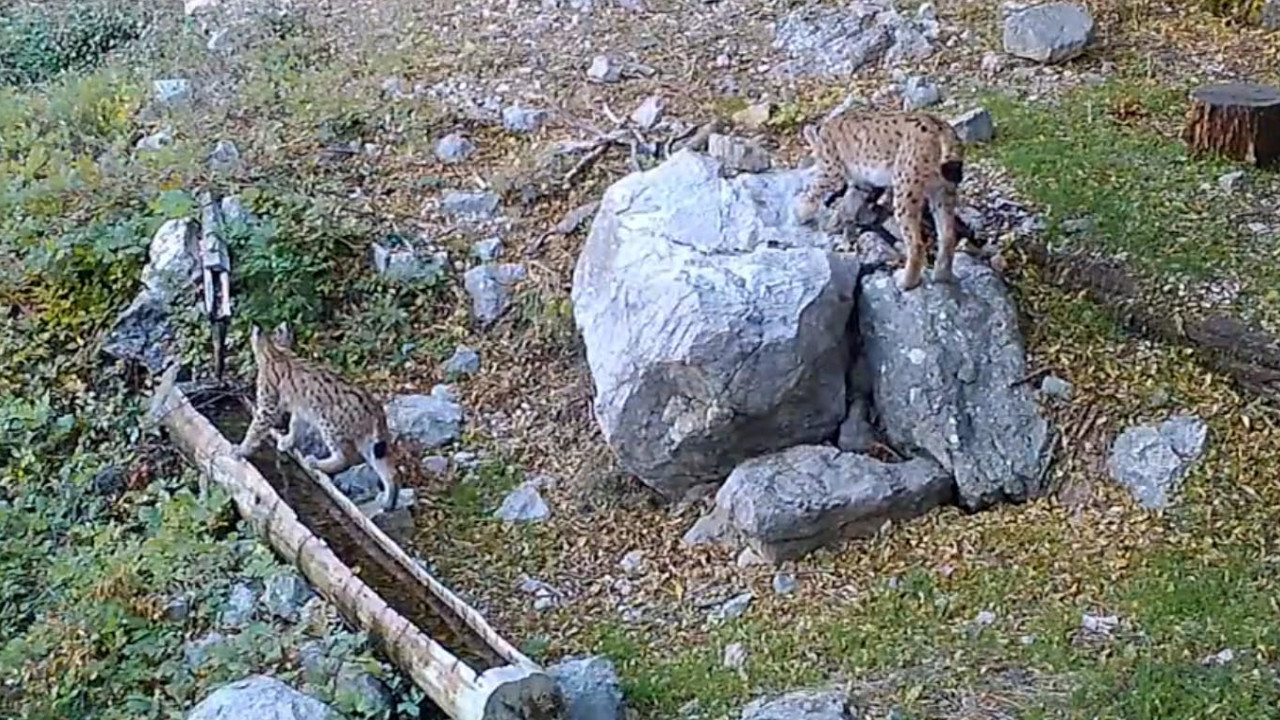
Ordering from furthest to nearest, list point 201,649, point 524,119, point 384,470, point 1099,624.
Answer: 1. point 524,119
2. point 384,470
3. point 201,649
4. point 1099,624

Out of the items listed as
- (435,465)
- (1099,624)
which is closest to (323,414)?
(435,465)

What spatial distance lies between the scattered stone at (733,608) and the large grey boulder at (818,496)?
205mm

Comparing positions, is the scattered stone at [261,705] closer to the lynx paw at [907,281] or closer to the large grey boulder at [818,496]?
the large grey boulder at [818,496]

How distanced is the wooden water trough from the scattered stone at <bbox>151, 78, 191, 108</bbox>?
305 cm

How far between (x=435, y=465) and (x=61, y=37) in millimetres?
6103

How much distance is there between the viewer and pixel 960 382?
20.5 feet

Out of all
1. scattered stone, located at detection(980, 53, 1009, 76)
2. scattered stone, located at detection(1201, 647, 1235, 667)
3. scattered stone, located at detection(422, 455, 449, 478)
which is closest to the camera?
scattered stone, located at detection(1201, 647, 1235, 667)

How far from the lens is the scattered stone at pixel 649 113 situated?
8.62m

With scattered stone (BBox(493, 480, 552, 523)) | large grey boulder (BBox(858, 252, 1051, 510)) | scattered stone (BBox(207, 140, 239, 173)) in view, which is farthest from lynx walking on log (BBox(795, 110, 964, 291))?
scattered stone (BBox(207, 140, 239, 173))

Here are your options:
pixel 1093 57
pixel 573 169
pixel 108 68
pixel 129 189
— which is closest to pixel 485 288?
pixel 573 169

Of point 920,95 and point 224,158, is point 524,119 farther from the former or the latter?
point 920,95

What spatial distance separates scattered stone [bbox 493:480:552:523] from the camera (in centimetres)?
642

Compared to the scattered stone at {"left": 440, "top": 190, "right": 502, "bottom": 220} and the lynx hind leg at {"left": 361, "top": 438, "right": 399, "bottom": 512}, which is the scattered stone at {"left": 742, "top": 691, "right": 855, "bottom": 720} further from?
the scattered stone at {"left": 440, "top": 190, "right": 502, "bottom": 220}

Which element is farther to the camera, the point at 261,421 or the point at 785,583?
the point at 261,421
